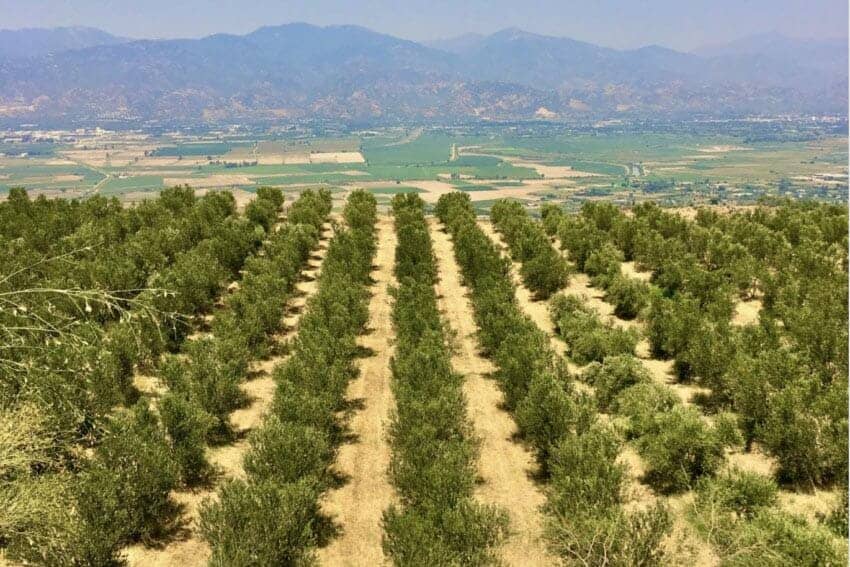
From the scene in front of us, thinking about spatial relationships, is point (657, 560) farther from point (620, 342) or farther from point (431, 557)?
point (620, 342)

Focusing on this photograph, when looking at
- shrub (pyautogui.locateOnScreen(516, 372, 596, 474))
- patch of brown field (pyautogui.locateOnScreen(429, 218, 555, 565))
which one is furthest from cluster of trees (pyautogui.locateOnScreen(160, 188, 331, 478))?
shrub (pyautogui.locateOnScreen(516, 372, 596, 474))

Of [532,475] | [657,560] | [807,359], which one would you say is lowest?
[532,475]

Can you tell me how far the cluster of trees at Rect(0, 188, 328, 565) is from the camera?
12.9 meters

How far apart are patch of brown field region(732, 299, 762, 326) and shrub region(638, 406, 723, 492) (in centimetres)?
2269

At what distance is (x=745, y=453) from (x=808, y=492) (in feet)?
13.0

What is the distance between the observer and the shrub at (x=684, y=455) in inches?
1153

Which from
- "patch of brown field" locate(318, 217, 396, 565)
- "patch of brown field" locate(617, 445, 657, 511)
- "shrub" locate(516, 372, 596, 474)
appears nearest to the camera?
"patch of brown field" locate(318, 217, 396, 565)

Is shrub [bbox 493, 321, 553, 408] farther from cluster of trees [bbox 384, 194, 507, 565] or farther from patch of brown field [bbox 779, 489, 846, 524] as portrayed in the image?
patch of brown field [bbox 779, 489, 846, 524]

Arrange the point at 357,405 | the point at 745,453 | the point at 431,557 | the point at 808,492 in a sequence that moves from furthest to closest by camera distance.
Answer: the point at 357,405
the point at 745,453
the point at 808,492
the point at 431,557

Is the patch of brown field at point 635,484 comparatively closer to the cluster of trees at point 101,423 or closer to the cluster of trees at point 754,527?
the cluster of trees at point 754,527

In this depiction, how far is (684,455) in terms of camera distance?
96.9 ft

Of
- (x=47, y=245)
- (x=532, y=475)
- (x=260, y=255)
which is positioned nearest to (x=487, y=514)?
(x=532, y=475)

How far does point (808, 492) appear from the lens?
91.7 ft

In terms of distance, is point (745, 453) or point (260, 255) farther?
point (260, 255)
